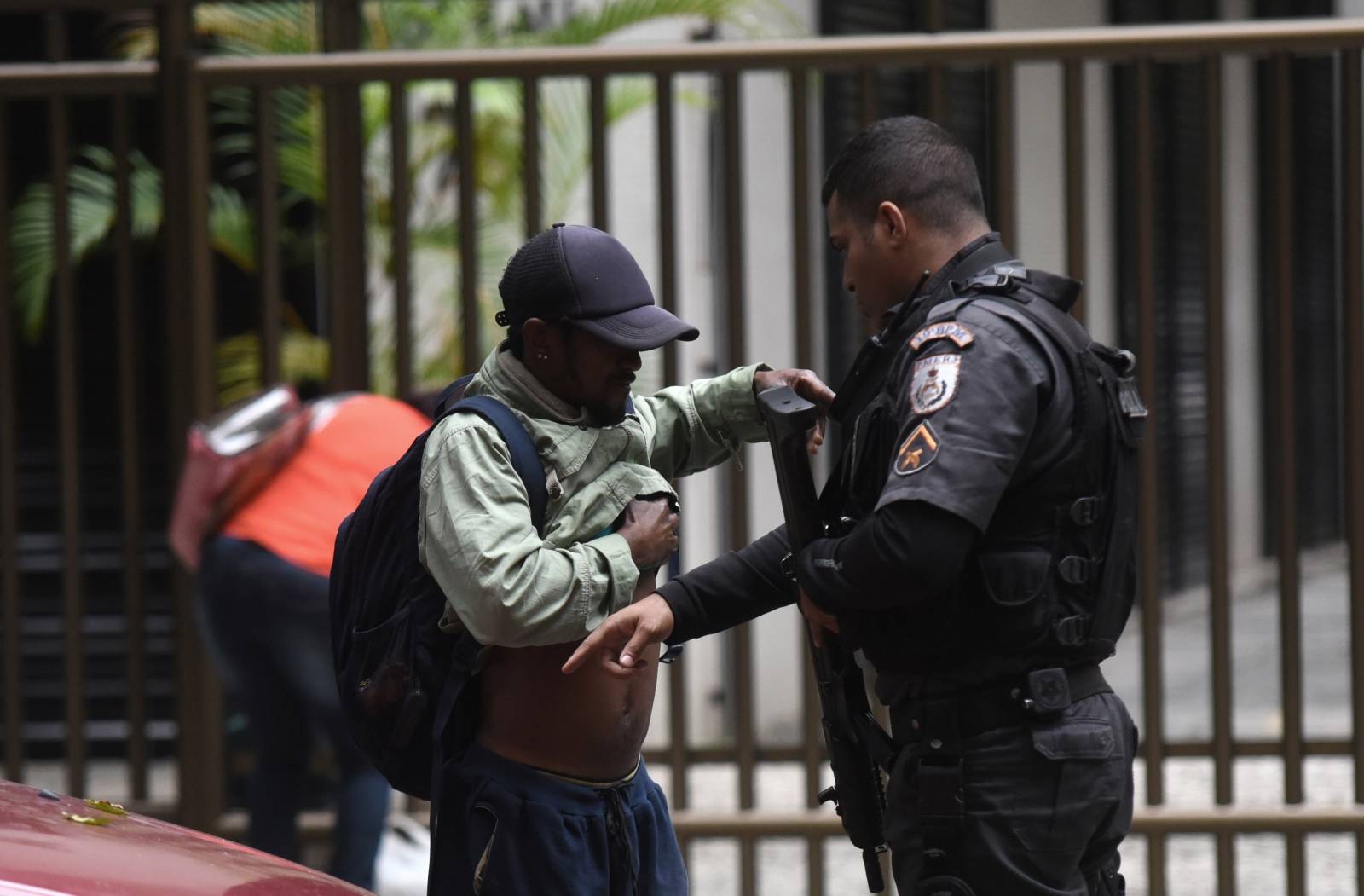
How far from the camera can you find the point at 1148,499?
486cm

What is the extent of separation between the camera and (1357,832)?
4.84 m

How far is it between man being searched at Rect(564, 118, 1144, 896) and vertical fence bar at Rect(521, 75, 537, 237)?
6.69 feet

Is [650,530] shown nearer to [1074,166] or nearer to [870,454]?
[870,454]

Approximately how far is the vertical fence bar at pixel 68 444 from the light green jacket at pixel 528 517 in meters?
2.57

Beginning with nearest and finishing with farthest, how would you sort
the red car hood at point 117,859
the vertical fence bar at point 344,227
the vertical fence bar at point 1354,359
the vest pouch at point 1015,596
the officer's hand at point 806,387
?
the red car hood at point 117,859, the vest pouch at point 1015,596, the officer's hand at point 806,387, the vertical fence bar at point 1354,359, the vertical fence bar at point 344,227

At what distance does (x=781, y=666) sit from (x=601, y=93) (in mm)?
3610

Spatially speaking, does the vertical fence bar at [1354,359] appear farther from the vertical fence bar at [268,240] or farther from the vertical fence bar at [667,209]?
the vertical fence bar at [268,240]

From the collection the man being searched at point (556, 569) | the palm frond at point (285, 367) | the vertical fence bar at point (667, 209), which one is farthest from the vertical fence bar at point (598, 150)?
the palm frond at point (285, 367)

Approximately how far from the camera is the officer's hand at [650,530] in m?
2.89

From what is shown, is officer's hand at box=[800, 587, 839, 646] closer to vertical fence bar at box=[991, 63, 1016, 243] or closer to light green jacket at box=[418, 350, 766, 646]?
light green jacket at box=[418, 350, 766, 646]

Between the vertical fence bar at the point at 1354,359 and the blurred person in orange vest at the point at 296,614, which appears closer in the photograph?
the blurred person in orange vest at the point at 296,614

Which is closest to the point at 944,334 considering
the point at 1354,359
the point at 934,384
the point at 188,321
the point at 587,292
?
the point at 934,384

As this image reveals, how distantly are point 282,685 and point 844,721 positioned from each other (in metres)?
2.12

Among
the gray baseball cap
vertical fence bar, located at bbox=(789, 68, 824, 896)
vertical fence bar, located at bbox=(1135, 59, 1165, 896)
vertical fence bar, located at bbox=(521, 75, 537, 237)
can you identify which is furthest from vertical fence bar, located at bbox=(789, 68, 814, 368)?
the gray baseball cap
